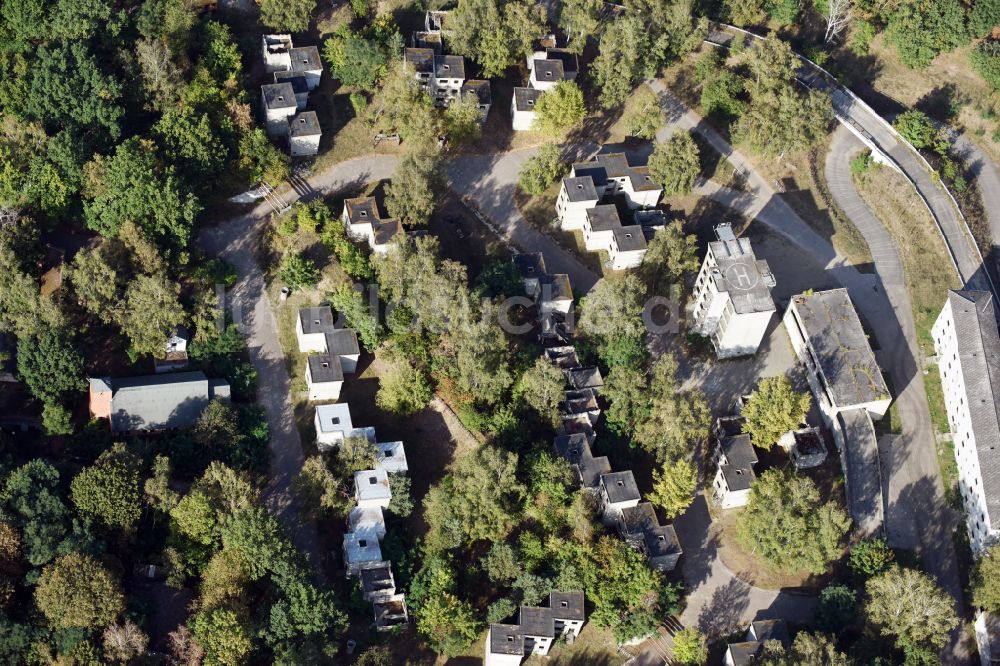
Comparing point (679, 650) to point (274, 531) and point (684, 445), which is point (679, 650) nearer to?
point (684, 445)

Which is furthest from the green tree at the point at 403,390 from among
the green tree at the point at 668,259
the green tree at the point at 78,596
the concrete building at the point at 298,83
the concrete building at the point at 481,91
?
the concrete building at the point at 481,91

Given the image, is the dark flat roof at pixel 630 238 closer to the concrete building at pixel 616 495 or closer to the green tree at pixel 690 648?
the concrete building at pixel 616 495

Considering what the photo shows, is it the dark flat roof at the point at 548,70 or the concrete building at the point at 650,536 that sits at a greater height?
the dark flat roof at the point at 548,70

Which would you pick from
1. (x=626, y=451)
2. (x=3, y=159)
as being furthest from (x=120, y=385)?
(x=626, y=451)

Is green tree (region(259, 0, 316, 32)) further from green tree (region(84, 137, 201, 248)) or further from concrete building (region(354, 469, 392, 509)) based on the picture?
concrete building (region(354, 469, 392, 509))

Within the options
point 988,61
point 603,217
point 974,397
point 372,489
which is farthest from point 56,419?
point 988,61

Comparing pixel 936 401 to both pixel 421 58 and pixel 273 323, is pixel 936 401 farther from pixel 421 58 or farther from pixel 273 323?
pixel 273 323
